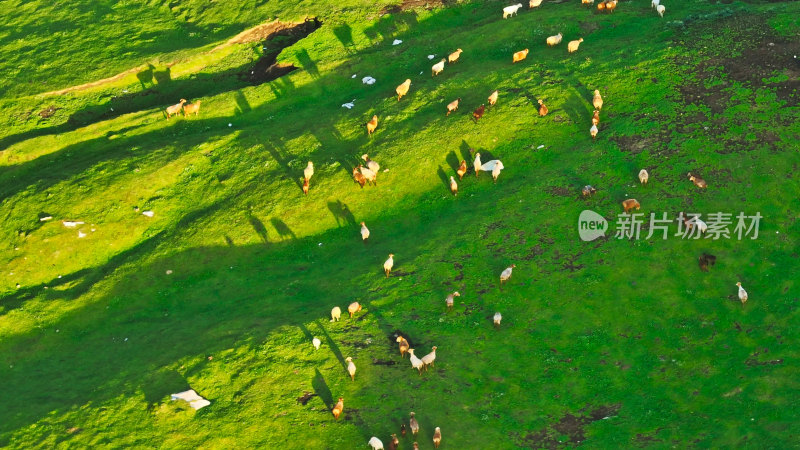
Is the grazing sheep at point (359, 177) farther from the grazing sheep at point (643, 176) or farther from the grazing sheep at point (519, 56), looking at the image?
the grazing sheep at point (643, 176)

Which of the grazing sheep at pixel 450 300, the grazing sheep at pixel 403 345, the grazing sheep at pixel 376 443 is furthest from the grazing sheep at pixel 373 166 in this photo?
the grazing sheep at pixel 376 443

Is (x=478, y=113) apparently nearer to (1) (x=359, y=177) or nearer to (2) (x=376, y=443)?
(1) (x=359, y=177)

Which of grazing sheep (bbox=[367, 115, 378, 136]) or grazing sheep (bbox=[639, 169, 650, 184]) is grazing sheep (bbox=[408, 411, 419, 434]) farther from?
grazing sheep (bbox=[367, 115, 378, 136])

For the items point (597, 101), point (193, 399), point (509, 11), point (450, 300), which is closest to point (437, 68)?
point (509, 11)

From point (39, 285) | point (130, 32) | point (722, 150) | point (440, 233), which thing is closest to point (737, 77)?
point (722, 150)

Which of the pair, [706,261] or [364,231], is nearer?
[706,261]

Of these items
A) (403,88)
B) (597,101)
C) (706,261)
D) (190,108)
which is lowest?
(706,261)

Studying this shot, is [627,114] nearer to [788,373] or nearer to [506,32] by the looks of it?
[506,32]
